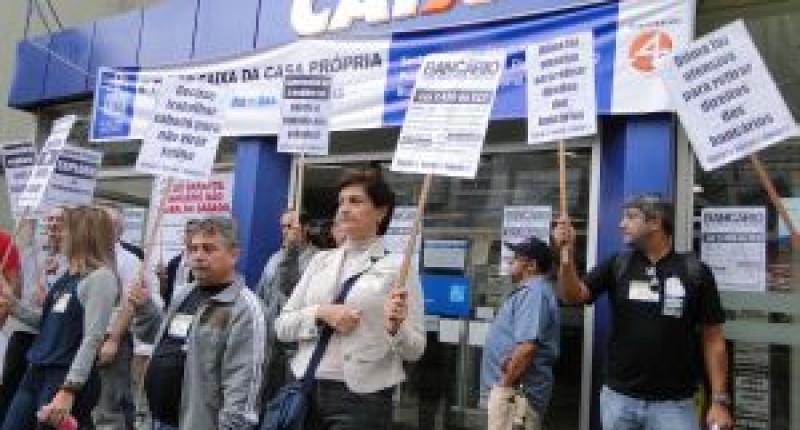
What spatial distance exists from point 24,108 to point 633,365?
7841 millimetres

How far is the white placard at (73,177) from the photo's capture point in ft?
19.8

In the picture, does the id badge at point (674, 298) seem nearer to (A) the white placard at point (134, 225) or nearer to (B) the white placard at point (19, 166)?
(B) the white placard at point (19, 166)

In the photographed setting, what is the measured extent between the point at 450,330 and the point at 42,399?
268cm

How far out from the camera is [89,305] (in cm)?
439

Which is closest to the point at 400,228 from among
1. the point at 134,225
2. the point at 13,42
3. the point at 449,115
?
the point at 449,115

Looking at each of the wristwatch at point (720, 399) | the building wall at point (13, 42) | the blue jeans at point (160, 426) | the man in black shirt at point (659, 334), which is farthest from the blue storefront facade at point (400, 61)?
the building wall at point (13, 42)

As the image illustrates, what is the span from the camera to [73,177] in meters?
6.18

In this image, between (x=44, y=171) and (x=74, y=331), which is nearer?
(x=74, y=331)

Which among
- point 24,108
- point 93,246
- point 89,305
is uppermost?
point 24,108

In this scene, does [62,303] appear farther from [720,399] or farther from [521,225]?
[720,399]

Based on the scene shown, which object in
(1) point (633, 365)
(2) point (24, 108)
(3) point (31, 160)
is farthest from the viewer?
(2) point (24, 108)

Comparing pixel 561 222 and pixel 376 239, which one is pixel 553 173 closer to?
pixel 561 222

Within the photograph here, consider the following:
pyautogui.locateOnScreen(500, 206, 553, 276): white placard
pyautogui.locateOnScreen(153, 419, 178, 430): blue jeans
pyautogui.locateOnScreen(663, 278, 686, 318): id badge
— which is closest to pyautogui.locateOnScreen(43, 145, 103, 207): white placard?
pyautogui.locateOnScreen(153, 419, 178, 430): blue jeans

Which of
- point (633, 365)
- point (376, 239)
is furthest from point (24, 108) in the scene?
point (633, 365)
